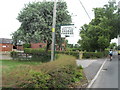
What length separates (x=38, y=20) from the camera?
1841 cm

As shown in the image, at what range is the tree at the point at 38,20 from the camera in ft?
60.2

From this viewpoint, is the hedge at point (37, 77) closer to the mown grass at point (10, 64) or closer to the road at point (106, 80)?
the mown grass at point (10, 64)

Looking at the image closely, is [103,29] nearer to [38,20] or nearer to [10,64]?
[38,20]

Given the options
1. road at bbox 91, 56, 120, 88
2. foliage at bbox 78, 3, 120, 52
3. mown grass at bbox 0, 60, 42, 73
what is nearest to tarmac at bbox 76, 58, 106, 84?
road at bbox 91, 56, 120, 88

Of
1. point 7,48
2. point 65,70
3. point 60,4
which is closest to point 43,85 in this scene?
point 65,70

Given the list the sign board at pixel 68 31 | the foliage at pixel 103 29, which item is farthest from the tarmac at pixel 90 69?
the foliage at pixel 103 29

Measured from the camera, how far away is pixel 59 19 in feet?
63.5

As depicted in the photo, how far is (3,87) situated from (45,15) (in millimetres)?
15231

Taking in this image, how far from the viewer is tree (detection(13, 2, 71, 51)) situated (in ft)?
60.2

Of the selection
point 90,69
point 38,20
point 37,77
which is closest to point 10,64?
point 38,20

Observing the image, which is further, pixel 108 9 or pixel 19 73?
pixel 108 9

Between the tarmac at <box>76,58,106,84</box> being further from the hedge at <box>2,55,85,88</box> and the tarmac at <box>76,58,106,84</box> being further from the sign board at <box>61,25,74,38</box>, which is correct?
the hedge at <box>2,55,85,88</box>

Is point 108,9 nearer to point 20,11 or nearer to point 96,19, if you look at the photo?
point 96,19

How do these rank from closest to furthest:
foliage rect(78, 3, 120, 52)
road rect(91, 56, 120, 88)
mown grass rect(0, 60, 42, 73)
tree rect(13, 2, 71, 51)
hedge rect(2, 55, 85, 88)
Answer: hedge rect(2, 55, 85, 88) < mown grass rect(0, 60, 42, 73) < road rect(91, 56, 120, 88) < tree rect(13, 2, 71, 51) < foliage rect(78, 3, 120, 52)
